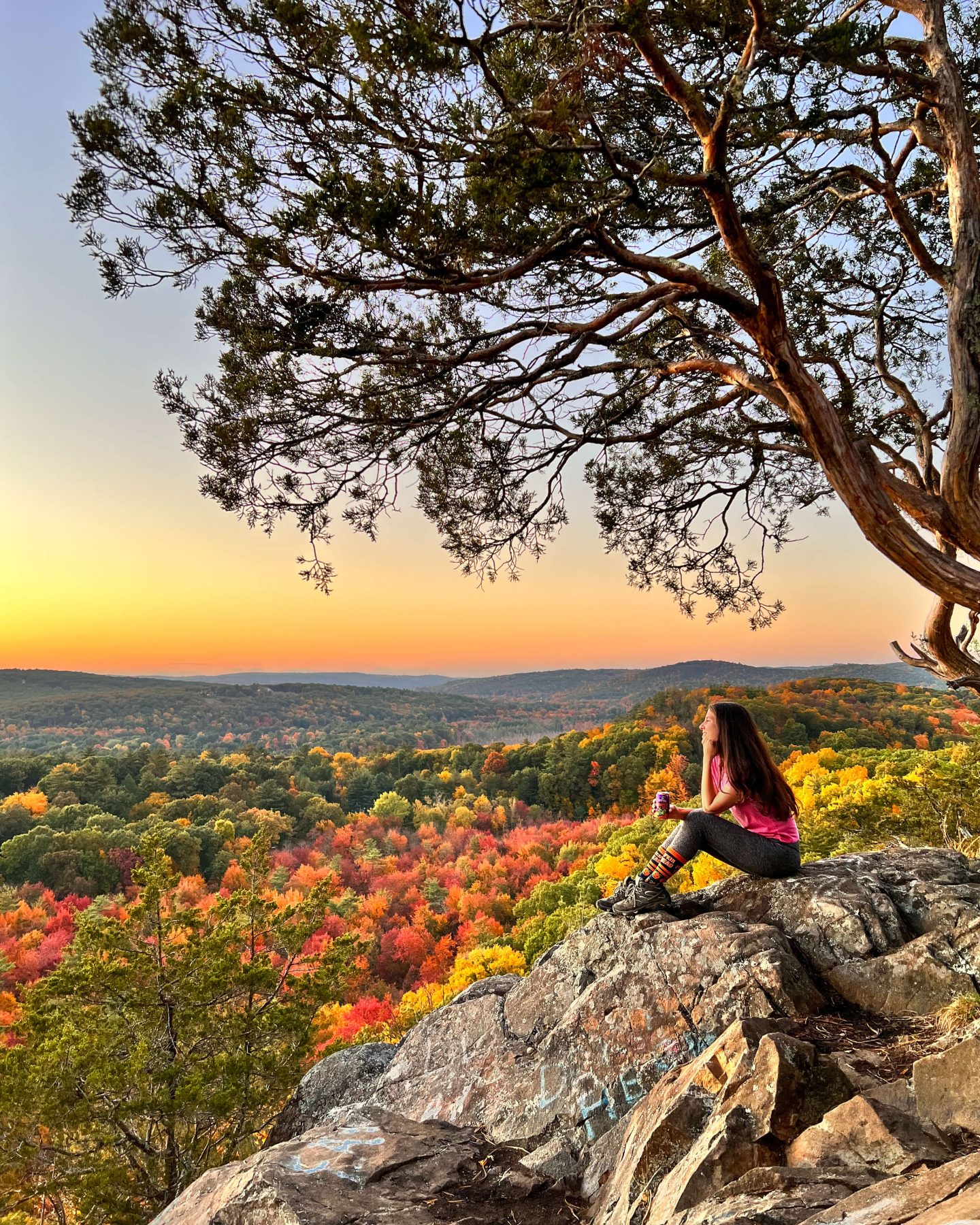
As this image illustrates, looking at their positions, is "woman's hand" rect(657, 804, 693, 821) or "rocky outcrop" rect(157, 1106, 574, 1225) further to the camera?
"woman's hand" rect(657, 804, 693, 821)

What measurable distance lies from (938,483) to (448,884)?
1612 inches

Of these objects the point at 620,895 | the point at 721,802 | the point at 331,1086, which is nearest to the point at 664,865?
the point at 620,895

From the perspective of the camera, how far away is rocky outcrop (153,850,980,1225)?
63.7 inches

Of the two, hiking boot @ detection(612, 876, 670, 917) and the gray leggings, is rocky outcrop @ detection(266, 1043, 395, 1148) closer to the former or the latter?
hiking boot @ detection(612, 876, 670, 917)

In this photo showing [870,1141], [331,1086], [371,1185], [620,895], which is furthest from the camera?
[331,1086]

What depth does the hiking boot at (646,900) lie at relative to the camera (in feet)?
11.9

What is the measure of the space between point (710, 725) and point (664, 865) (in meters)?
0.82

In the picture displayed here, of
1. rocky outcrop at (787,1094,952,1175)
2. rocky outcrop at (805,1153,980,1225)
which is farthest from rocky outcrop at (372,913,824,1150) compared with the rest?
rocky outcrop at (805,1153,980,1225)

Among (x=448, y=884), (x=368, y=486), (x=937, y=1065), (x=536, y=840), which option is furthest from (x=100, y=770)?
(x=937, y=1065)

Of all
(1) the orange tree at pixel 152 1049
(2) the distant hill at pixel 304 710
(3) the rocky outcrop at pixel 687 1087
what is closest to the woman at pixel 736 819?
(3) the rocky outcrop at pixel 687 1087

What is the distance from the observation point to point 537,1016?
3484mm

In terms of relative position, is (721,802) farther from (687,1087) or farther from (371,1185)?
(371,1185)

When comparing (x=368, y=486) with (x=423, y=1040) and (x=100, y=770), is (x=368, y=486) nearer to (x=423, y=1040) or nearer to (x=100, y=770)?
(x=423, y=1040)

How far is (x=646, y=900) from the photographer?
3615 mm
